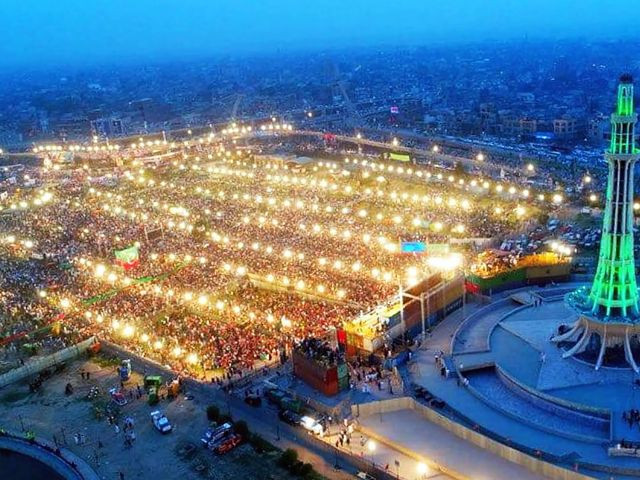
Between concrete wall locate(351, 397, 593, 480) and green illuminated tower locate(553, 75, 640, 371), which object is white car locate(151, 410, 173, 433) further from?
green illuminated tower locate(553, 75, 640, 371)

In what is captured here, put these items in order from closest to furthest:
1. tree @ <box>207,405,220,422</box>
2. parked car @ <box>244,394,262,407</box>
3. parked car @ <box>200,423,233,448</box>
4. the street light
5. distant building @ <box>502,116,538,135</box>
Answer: the street light
parked car @ <box>200,423,233,448</box>
tree @ <box>207,405,220,422</box>
parked car @ <box>244,394,262,407</box>
distant building @ <box>502,116,538,135</box>

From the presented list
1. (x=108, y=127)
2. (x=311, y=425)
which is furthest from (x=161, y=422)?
(x=108, y=127)

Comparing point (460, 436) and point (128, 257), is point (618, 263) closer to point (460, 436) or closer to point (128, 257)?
point (460, 436)

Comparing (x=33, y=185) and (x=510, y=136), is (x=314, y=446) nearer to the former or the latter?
(x=33, y=185)

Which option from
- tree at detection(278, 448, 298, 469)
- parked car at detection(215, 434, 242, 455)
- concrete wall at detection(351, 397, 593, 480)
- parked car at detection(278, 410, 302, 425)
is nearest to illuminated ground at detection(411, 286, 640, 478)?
concrete wall at detection(351, 397, 593, 480)

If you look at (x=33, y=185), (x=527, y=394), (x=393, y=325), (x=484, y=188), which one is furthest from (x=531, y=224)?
(x=33, y=185)
